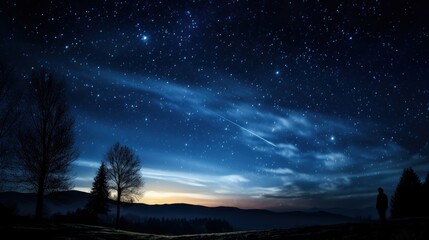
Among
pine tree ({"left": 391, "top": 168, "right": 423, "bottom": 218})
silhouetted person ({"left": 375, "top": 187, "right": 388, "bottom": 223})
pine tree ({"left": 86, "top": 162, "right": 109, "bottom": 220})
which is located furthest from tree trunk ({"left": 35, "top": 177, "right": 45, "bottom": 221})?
pine tree ({"left": 391, "top": 168, "right": 423, "bottom": 218})

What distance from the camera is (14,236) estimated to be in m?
15.9

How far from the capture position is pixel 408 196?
48.4 metres

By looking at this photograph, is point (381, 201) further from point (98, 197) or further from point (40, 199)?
point (98, 197)

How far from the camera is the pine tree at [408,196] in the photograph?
47031 mm

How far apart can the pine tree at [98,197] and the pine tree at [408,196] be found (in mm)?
45459

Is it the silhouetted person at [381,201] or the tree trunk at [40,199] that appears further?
the tree trunk at [40,199]

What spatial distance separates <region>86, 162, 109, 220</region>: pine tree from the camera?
47656mm

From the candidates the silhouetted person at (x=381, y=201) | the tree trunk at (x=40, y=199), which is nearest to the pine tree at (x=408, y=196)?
the silhouetted person at (x=381, y=201)

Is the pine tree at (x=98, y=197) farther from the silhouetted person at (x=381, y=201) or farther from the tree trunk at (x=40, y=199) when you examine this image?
the silhouetted person at (x=381, y=201)

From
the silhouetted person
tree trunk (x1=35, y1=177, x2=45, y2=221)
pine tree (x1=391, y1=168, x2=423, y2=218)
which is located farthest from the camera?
pine tree (x1=391, y1=168, x2=423, y2=218)

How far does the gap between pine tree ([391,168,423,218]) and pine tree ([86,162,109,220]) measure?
4546cm

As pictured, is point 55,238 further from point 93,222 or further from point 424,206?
point 424,206

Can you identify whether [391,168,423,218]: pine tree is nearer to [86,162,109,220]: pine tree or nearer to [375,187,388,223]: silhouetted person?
[375,187,388,223]: silhouetted person

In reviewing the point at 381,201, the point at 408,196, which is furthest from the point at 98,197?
the point at 408,196
